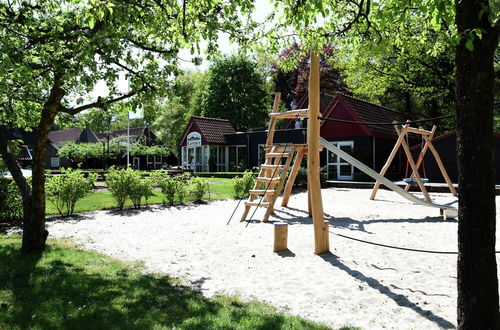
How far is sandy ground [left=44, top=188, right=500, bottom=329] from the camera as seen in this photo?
14.6ft

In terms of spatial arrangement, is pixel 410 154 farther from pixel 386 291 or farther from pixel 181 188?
pixel 386 291

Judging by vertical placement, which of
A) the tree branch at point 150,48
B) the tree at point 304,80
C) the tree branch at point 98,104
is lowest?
the tree branch at point 98,104

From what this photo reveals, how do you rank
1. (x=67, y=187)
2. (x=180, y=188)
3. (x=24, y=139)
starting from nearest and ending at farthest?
(x=67, y=187) < (x=180, y=188) < (x=24, y=139)

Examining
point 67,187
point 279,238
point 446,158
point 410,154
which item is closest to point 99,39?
point 279,238

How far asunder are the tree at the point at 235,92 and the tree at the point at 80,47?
37996mm

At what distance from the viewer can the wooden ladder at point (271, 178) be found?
9.91 m

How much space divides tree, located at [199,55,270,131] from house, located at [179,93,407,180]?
8.74 metres

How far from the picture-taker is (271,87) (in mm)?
48938

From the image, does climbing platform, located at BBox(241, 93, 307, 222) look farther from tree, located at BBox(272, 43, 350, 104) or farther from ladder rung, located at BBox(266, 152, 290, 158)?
tree, located at BBox(272, 43, 350, 104)

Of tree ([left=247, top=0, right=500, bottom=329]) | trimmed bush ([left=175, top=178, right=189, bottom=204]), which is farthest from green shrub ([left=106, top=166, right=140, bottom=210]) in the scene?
tree ([left=247, top=0, right=500, bottom=329])

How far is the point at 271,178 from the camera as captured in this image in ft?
33.0

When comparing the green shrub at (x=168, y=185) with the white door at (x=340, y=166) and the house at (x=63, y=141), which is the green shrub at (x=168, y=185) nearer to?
the white door at (x=340, y=166)

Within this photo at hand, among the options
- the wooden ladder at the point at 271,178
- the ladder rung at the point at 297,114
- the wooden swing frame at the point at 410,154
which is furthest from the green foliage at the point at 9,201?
the wooden swing frame at the point at 410,154

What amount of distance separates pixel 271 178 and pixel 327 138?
16.4 m
